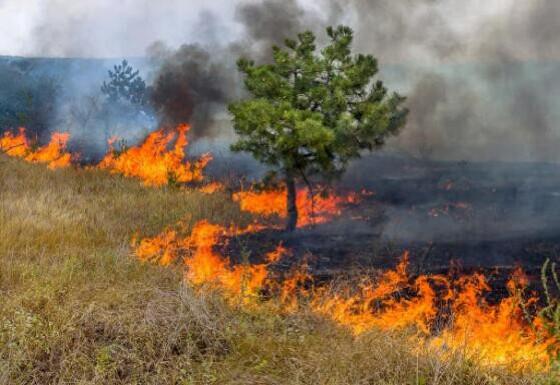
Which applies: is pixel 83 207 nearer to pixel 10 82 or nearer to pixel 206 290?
pixel 206 290

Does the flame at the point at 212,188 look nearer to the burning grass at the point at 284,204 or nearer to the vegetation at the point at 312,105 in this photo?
the burning grass at the point at 284,204

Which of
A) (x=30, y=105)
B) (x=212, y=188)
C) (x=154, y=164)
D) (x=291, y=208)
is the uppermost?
(x=30, y=105)

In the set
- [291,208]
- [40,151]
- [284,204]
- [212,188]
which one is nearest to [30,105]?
[40,151]

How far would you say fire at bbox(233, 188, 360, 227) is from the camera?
13266 mm

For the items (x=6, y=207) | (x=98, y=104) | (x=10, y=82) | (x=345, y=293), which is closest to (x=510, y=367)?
(x=345, y=293)

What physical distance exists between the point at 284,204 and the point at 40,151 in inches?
439

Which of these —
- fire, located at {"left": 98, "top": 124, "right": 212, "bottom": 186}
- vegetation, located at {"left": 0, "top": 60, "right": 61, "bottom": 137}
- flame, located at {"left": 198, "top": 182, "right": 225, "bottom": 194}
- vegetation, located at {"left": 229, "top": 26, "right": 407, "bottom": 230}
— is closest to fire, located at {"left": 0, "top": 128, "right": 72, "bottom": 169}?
fire, located at {"left": 98, "top": 124, "right": 212, "bottom": 186}

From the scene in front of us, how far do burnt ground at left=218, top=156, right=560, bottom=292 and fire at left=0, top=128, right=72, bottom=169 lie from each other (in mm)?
9058

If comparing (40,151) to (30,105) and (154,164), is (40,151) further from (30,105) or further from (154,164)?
(30,105)

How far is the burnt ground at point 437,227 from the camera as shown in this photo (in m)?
9.93

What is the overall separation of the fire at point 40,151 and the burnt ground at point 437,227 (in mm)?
9058

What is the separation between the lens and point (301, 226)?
40.2 ft

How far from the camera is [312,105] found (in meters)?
11.5

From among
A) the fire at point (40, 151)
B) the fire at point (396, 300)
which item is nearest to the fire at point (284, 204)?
the fire at point (396, 300)
